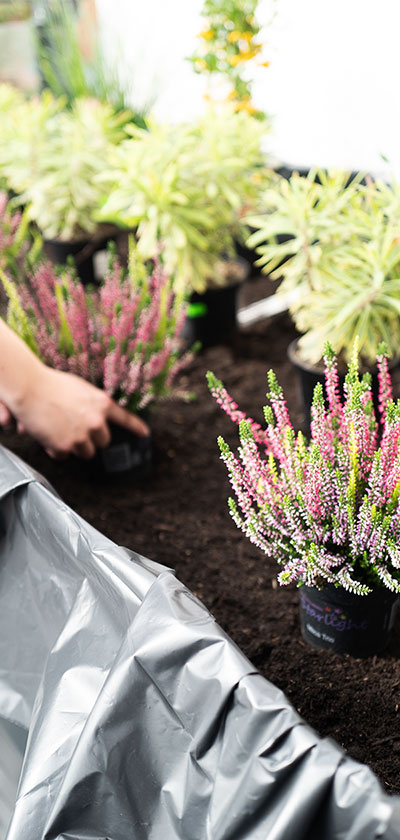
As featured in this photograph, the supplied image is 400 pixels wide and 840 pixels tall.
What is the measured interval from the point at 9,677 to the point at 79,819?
32 centimetres

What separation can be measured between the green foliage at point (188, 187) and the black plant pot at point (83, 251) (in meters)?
0.49

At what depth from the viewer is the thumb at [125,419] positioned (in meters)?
1.52

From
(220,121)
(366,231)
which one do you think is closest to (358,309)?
(366,231)

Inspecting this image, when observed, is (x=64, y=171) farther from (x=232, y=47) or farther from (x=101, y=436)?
(x=101, y=436)

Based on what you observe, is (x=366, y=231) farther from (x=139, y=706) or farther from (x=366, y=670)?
(x=139, y=706)

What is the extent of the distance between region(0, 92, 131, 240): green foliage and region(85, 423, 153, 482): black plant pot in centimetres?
130

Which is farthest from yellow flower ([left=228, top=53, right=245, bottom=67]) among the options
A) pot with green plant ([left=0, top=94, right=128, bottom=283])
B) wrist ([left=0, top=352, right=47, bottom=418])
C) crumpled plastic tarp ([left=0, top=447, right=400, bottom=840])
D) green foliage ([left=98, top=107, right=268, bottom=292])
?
crumpled plastic tarp ([left=0, top=447, right=400, bottom=840])

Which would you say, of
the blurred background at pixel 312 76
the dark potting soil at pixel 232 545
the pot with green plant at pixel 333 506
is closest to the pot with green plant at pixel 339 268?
the dark potting soil at pixel 232 545

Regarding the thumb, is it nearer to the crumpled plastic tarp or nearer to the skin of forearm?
the skin of forearm

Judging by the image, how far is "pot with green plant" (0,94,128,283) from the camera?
2564 mm

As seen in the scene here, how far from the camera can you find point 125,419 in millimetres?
1549

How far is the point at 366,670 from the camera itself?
1.14m

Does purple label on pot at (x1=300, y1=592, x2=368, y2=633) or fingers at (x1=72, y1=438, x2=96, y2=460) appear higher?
fingers at (x1=72, y1=438, x2=96, y2=460)

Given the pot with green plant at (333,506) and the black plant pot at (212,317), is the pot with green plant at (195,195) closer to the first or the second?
the black plant pot at (212,317)
